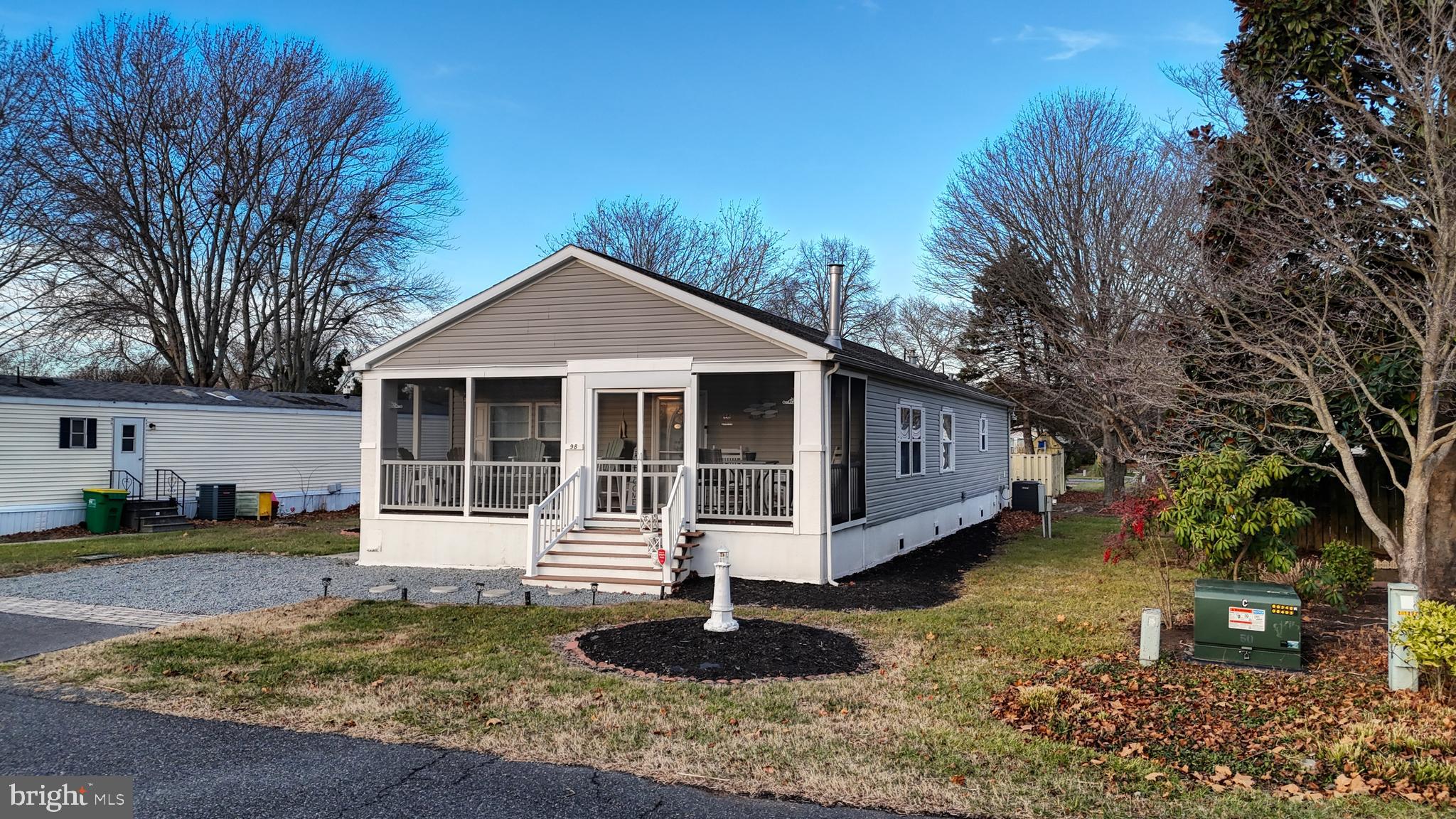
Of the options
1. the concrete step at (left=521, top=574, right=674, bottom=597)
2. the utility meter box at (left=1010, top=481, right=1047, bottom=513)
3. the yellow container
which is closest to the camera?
the concrete step at (left=521, top=574, right=674, bottom=597)

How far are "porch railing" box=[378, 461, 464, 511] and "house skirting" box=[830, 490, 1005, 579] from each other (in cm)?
576

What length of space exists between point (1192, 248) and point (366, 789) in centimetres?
1009

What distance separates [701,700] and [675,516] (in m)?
5.51

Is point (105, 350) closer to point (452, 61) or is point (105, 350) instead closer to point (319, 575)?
point (452, 61)

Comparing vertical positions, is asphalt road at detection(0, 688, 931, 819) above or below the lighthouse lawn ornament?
below

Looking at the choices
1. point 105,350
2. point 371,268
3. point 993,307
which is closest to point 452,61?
point 993,307

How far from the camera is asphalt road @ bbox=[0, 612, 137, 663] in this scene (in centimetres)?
764

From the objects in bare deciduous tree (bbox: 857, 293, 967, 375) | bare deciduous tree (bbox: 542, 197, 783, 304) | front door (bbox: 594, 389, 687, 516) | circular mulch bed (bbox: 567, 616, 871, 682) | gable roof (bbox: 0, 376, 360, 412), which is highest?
bare deciduous tree (bbox: 542, 197, 783, 304)

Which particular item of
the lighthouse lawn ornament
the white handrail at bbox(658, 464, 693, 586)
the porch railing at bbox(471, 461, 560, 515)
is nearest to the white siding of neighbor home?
the porch railing at bbox(471, 461, 560, 515)

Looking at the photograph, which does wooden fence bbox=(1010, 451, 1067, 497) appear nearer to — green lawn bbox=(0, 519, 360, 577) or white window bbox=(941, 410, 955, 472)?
white window bbox=(941, 410, 955, 472)

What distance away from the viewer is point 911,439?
1539 cm

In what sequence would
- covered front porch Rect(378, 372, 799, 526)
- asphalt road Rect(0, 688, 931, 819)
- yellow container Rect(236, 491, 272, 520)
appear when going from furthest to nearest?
yellow container Rect(236, 491, 272, 520), covered front porch Rect(378, 372, 799, 526), asphalt road Rect(0, 688, 931, 819)

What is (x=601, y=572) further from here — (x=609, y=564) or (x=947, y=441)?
(x=947, y=441)

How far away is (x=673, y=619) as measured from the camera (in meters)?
8.56
